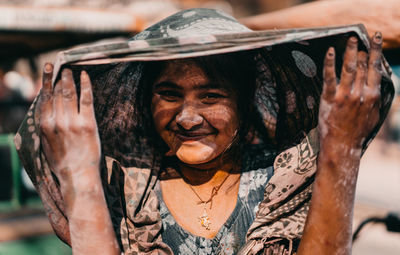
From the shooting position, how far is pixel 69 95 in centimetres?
141

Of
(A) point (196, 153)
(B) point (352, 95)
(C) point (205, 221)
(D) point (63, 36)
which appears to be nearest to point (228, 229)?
(C) point (205, 221)

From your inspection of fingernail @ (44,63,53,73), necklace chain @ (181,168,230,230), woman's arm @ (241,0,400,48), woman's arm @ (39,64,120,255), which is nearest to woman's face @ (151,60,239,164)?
necklace chain @ (181,168,230,230)

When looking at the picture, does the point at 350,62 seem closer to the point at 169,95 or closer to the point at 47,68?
the point at 169,95

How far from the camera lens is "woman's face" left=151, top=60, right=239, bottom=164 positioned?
164 centimetres

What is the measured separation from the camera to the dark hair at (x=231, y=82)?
167 centimetres

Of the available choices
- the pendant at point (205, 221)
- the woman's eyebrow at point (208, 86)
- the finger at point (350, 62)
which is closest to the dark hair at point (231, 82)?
the woman's eyebrow at point (208, 86)

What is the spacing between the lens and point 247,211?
5.80ft

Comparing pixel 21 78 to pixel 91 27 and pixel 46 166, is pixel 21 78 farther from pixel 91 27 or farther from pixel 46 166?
pixel 46 166

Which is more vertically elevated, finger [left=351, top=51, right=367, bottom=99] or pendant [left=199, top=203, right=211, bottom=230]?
finger [left=351, top=51, right=367, bottom=99]

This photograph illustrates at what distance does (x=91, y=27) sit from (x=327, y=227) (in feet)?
7.17

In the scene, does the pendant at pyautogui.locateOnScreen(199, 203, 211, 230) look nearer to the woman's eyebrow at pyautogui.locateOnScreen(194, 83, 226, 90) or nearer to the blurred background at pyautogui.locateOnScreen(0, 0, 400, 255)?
the woman's eyebrow at pyautogui.locateOnScreen(194, 83, 226, 90)

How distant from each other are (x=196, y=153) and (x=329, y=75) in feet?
1.93

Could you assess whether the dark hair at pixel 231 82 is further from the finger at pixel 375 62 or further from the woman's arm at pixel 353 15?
the finger at pixel 375 62

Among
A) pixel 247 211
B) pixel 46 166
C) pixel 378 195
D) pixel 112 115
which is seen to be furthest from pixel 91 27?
pixel 378 195
